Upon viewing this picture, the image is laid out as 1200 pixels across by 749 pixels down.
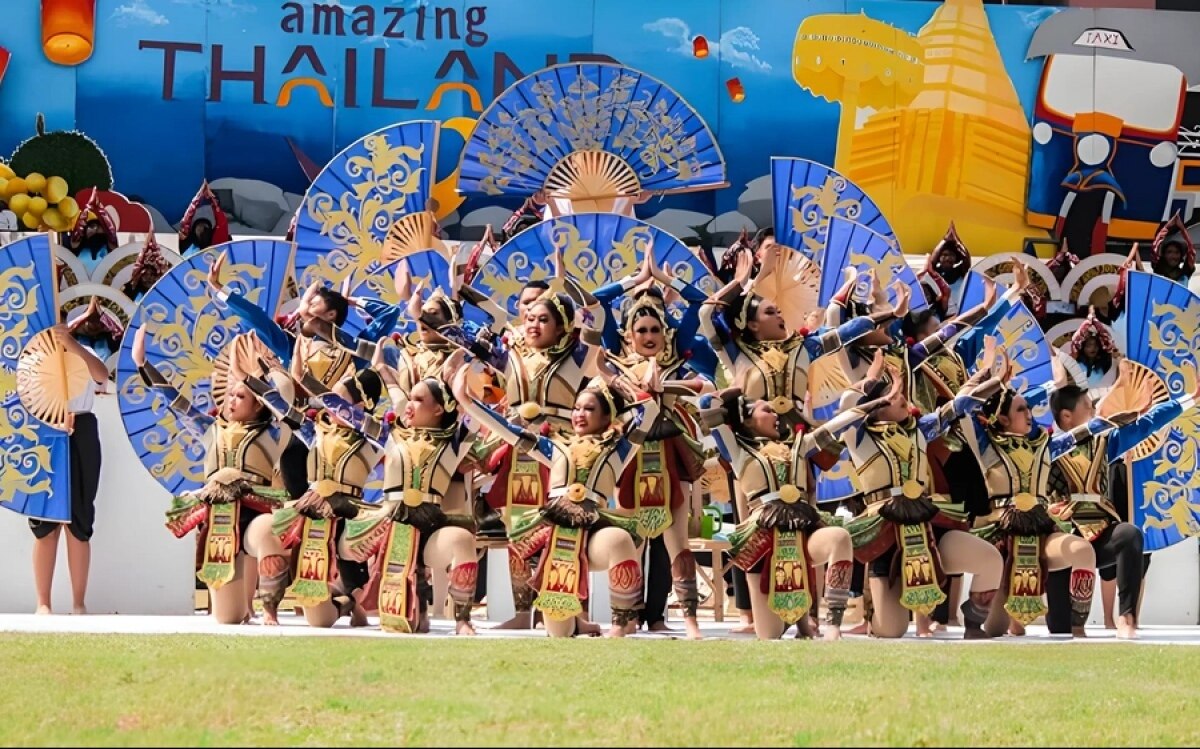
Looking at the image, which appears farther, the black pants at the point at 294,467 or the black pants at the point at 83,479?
the black pants at the point at 83,479

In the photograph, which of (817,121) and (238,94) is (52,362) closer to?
(238,94)

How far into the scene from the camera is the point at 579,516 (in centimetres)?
988

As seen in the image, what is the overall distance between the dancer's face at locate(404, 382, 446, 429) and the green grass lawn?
1492mm

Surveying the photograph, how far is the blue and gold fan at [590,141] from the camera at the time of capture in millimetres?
13047

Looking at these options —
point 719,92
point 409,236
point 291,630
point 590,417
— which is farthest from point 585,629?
point 719,92

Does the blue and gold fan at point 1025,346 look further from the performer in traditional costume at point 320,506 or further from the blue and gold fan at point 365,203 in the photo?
the performer in traditional costume at point 320,506

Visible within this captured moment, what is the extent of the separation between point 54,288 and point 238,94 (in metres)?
4.81

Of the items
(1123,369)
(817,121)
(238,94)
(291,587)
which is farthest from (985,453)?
(238,94)

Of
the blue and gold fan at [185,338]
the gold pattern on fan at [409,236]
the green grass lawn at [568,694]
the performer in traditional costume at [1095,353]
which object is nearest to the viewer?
the green grass lawn at [568,694]

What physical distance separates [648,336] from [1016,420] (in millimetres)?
1969

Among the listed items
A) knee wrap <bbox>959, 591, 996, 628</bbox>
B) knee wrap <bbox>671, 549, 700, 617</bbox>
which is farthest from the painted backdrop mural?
knee wrap <bbox>959, 591, 996, 628</bbox>

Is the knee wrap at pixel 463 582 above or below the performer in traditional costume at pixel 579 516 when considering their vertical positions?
below

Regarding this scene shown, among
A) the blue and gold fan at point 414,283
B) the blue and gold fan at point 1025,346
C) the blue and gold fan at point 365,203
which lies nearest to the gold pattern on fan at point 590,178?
the blue and gold fan at point 365,203

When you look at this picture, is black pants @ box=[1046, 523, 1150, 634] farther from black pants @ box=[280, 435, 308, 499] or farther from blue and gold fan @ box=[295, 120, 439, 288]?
blue and gold fan @ box=[295, 120, 439, 288]
